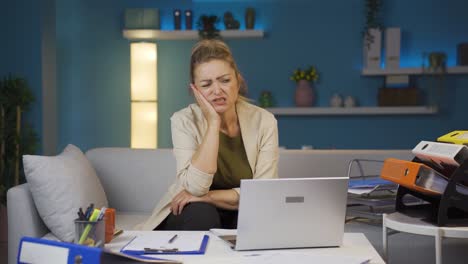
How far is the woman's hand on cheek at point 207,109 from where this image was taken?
8.61ft

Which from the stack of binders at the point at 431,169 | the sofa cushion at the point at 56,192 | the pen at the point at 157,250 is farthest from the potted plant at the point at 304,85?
the pen at the point at 157,250

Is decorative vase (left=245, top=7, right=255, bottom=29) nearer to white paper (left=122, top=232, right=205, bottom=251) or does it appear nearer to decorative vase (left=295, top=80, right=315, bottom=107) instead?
decorative vase (left=295, top=80, right=315, bottom=107)

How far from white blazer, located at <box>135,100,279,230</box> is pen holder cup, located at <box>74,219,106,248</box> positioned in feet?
2.51

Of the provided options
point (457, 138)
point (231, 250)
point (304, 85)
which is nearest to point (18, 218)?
point (231, 250)

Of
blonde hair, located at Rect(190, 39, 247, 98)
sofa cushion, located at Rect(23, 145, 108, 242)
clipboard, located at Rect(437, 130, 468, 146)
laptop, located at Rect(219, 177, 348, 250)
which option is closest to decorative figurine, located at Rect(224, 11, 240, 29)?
blonde hair, located at Rect(190, 39, 247, 98)

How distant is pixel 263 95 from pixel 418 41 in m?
1.53

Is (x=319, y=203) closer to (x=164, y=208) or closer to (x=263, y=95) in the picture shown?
(x=164, y=208)

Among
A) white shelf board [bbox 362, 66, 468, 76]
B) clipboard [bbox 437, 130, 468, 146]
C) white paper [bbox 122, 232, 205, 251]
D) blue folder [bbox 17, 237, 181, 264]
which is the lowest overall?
white paper [bbox 122, 232, 205, 251]

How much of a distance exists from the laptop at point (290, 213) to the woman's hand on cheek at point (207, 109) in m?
0.83

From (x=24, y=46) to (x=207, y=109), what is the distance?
286 cm

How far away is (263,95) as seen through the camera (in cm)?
645

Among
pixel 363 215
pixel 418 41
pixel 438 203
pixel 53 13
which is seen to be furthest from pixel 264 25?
pixel 438 203

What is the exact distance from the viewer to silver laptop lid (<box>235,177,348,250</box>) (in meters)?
1.76

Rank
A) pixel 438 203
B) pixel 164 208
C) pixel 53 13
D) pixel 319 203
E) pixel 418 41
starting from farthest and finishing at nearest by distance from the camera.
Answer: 1. pixel 418 41
2. pixel 53 13
3. pixel 164 208
4. pixel 438 203
5. pixel 319 203
